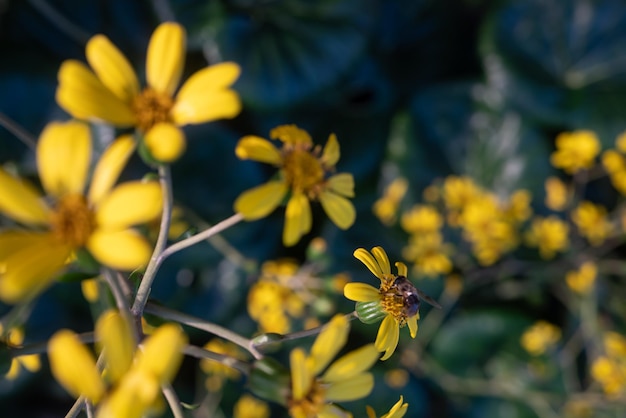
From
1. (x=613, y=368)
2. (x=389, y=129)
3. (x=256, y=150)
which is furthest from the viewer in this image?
(x=389, y=129)

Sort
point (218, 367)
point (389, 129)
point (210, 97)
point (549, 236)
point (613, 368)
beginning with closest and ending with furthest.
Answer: point (210, 97) < point (218, 367) < point (613, 368) < point (549, 236) < point (389, 129)

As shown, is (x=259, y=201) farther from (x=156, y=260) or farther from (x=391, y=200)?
(x=391, y=200)

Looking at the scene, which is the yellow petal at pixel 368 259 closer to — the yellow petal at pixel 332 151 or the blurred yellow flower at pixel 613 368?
the yellow petal at pixel 332 151

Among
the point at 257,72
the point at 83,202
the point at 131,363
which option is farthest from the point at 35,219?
the point at 257,72

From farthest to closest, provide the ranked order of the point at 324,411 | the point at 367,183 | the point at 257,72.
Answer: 1. the point at 367,183
2. the point at 257,72
3. the point at 324,411

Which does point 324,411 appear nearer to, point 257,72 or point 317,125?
point 257,72

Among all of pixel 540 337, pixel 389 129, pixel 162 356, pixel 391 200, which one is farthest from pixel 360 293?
pixel 389 129
